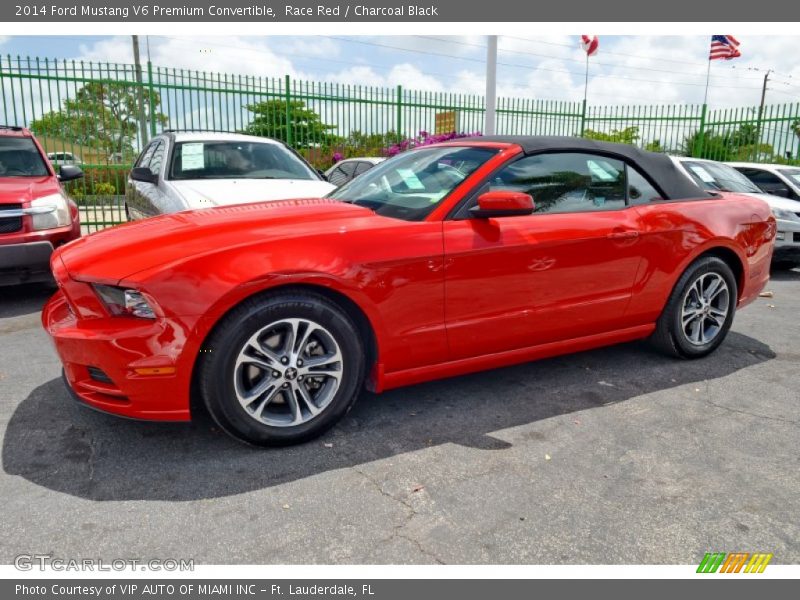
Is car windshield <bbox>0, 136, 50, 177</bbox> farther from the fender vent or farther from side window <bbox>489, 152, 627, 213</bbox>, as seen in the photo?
side window <bbox>489, 152, 627, 213</bbox>

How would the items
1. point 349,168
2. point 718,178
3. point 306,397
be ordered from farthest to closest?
point 349,168
point 718,178
point 306,397

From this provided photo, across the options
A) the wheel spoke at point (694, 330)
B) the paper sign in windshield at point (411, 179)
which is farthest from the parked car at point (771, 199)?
the paper sign in windshield at point (411, 179)

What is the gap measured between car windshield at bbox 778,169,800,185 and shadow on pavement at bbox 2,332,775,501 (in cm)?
658

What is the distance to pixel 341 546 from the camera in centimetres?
230

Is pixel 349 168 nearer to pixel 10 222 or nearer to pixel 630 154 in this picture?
pixel 10 222

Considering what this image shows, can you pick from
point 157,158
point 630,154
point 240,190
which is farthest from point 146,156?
point 630,154

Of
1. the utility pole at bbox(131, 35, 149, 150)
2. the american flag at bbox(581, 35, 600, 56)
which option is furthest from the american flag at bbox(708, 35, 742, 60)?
the utility pole at bbox(131, 35, 149, 150)

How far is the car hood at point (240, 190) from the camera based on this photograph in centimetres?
560

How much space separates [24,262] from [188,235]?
3.40 meters

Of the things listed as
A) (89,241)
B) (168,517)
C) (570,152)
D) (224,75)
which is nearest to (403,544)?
(168,517)

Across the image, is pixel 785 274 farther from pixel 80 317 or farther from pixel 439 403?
pixel 80 317

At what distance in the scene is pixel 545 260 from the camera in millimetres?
3535

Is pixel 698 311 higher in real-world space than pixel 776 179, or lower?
lower

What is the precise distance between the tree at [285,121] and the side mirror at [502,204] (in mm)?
8415
